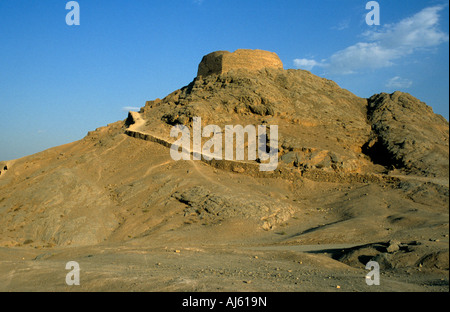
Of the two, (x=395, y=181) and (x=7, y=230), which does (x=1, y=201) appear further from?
(x=395, y=181)

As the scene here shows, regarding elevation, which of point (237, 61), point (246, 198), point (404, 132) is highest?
point (237, 61)

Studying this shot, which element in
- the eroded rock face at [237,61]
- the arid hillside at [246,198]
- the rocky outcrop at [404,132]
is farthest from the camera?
the eroded rock face at [237,61]

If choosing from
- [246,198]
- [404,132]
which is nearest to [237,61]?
[404,132]

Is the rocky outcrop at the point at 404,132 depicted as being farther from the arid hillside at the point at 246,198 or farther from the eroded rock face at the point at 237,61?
the eroded rock face at the point at 237,61

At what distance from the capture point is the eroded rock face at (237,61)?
26.0 metres

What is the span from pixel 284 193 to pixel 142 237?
751cm

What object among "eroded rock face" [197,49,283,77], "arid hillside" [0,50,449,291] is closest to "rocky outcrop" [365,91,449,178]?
"arid hillside" [0,50,449,291]

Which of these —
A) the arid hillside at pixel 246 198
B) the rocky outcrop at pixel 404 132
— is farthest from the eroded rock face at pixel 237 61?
the rocky outcrop at pixel 404 132

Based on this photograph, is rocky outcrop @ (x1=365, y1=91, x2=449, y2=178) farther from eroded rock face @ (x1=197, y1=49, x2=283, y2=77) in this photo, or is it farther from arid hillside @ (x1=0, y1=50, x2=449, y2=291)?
eroded rock face @ (x1=197, y1=49, x2=283, y2=77)

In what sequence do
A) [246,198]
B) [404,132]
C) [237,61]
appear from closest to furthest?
[246,198], [404,132], [237,61]

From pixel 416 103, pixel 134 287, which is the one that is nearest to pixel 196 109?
pixel 416 103

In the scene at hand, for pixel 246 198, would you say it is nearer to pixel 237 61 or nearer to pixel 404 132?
pixel 404 132

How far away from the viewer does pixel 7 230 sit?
15.9 metres

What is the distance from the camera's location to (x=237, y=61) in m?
26.2
